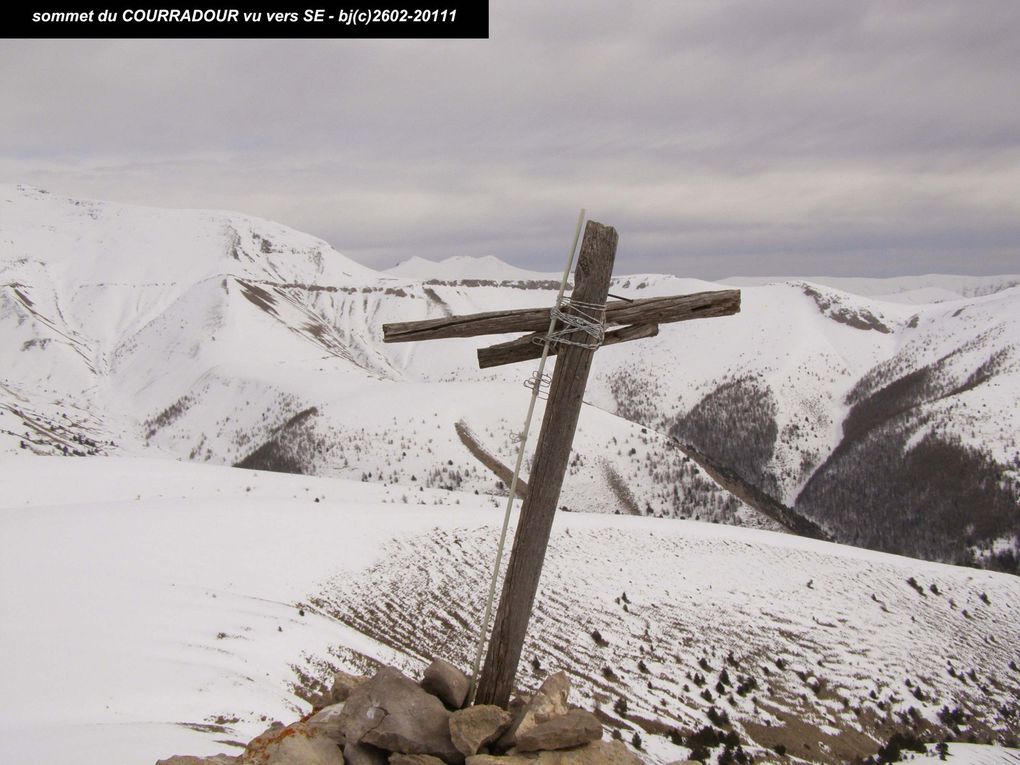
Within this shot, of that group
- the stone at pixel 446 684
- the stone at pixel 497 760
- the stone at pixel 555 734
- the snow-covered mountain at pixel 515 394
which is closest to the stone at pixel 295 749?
the stone at pixel 446 684

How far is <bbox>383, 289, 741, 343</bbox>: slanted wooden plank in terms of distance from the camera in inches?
179

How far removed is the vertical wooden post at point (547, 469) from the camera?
4.55m

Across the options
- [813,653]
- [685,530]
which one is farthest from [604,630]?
[685,530]

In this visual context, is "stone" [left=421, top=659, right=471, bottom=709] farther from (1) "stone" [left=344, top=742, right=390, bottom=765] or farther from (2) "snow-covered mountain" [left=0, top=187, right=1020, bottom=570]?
(2) "snow-covered mountain" [left=0, top=187, right=1020, bottom=570]

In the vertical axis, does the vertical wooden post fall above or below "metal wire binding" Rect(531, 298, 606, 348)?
below

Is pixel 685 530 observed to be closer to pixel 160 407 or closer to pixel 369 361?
pixel 160 407

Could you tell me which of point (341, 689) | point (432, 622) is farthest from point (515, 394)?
point (341, 689)

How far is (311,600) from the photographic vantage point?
1434 cm

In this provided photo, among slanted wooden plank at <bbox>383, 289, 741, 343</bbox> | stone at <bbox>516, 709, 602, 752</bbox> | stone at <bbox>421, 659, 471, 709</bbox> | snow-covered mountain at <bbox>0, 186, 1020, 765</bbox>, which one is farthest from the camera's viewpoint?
snow-covered mountain at <bbox>0, 186, 1020, 765</bbox>

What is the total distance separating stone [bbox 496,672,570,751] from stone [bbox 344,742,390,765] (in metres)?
0.88

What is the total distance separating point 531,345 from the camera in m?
4.79

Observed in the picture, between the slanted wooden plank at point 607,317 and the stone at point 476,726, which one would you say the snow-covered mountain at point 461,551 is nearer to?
the slanted wooden plank at point 607,317

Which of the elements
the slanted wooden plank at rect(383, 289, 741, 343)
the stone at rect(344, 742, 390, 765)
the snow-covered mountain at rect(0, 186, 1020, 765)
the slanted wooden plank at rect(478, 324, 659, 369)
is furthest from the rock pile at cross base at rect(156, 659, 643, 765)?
the slanted wooden plank at rect(383, 289, 741, 343)

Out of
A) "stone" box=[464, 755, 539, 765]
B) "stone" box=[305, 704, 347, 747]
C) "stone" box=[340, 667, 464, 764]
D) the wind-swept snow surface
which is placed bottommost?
the wind-swept snow surface
